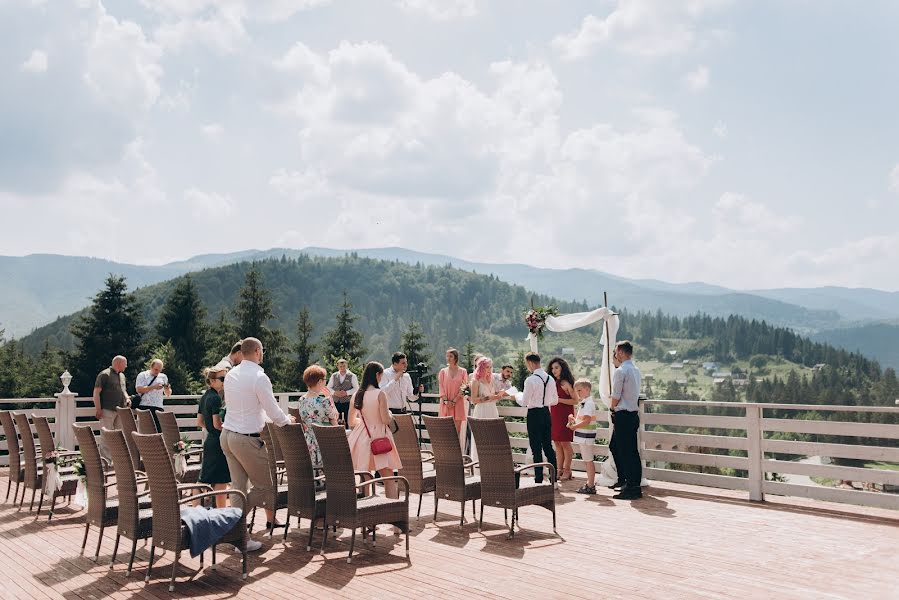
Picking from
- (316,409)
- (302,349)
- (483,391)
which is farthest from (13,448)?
(302,349)

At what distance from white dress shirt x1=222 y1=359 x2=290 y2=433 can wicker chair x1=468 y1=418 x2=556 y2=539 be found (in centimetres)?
184

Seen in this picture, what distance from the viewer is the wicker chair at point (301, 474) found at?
6566mm

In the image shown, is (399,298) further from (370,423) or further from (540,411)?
(370,423)

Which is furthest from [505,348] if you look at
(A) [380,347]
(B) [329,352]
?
(B) [329,352]

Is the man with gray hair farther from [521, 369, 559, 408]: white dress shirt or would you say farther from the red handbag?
[521, 369, 559, 408]: white dress shirt

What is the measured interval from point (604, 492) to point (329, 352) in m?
59.3

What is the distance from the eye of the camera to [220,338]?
61.5 metres

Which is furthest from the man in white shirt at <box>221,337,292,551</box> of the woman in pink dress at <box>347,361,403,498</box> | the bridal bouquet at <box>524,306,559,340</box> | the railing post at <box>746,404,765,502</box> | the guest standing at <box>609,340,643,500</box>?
the bridal bouquet at <box>524,306,559,340</box>

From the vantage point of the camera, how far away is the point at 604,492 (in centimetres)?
969

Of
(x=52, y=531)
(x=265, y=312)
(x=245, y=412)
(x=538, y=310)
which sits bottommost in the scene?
(x=52, y=531)

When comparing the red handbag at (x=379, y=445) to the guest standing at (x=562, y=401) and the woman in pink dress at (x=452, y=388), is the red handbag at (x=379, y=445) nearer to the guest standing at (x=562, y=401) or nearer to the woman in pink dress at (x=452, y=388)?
the woman in pink dress at (x=452, y=388)

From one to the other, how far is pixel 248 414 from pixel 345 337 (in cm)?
6266

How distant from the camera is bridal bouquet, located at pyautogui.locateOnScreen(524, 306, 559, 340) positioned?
1215 centimetres

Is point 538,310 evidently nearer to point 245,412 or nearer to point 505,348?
point 245,412
